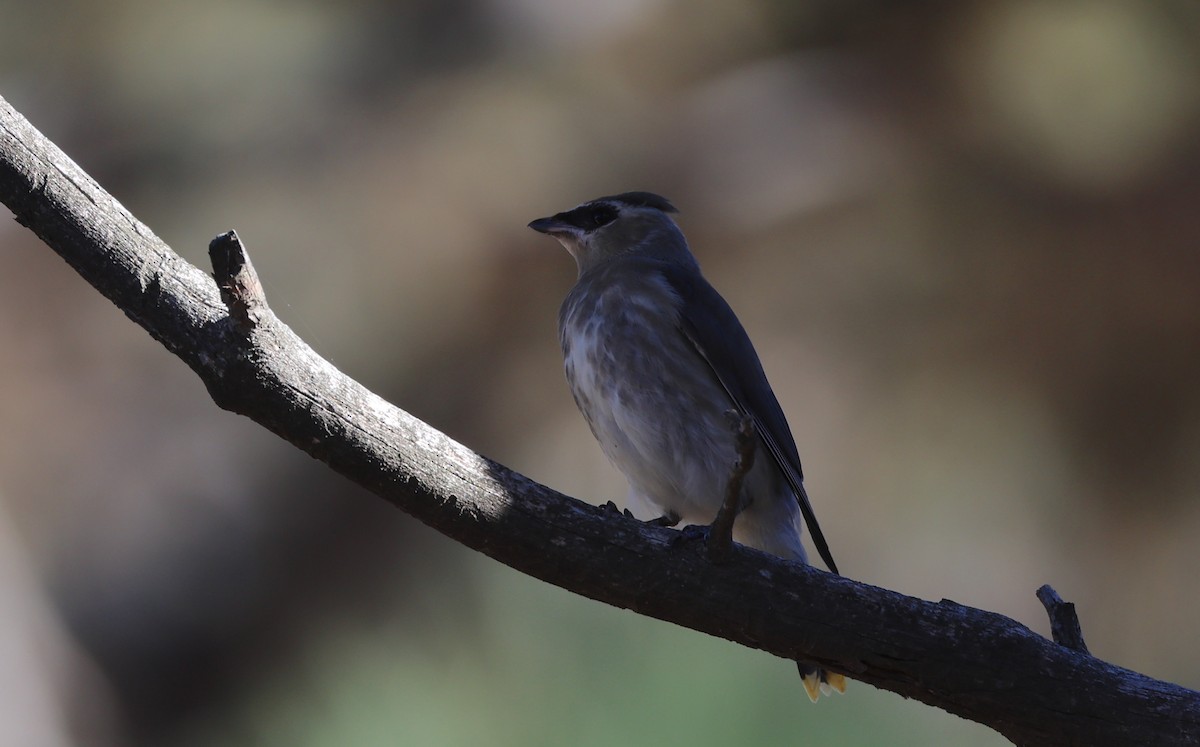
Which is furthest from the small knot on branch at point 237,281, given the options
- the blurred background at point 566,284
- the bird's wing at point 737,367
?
the blurred background at point 566,284

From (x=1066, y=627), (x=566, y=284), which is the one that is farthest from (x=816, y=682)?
(x=566, y=284)

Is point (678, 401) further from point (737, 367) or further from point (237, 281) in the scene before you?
point (237, 281)

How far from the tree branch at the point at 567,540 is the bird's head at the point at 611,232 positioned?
161 cm

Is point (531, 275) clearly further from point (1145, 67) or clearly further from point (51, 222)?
point (51, 222)

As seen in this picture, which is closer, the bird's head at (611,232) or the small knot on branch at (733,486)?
the small knot on branch at (733,486)

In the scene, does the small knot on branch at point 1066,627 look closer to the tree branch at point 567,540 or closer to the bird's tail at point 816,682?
the tree branch at point 567,540

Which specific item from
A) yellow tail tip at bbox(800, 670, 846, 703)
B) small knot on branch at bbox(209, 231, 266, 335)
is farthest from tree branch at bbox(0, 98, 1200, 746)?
yellow tail tip at bbox(800, 670, 846, 703)

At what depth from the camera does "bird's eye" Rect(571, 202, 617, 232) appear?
12.2 ft

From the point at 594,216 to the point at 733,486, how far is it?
1882 millimetres

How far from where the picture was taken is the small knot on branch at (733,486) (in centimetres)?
195

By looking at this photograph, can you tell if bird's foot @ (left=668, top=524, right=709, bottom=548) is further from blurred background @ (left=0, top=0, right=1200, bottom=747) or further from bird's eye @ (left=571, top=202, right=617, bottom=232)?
blurred background @ (left=0, top=0, right=1200, bottom=747)

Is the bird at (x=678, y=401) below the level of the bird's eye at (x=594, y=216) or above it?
below

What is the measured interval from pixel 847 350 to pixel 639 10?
2.21 metres

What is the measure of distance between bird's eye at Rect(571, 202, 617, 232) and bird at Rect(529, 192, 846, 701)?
0.35 metres
